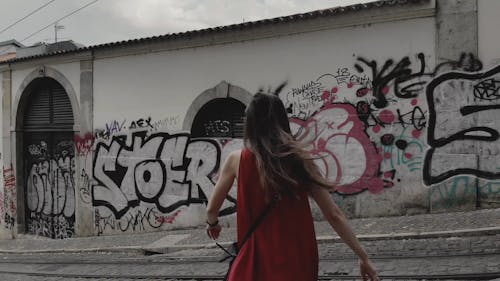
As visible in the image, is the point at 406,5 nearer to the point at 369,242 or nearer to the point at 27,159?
the point at 369,242

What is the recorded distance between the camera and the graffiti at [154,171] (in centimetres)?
1144

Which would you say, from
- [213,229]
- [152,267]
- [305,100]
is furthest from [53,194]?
[213,229]

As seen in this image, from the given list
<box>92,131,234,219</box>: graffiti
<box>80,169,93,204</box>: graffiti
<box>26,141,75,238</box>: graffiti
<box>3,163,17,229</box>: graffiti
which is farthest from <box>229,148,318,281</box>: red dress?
<box>3,163,17,229</box>: graffiti

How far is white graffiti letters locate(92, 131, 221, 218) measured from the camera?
11453mm

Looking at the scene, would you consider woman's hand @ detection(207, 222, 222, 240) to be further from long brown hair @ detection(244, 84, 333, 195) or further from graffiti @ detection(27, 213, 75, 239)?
graffiti @ detection(27, 213, 75, 239)

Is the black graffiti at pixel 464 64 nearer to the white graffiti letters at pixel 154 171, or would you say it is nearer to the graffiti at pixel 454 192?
the graffiti at pixel 454 192

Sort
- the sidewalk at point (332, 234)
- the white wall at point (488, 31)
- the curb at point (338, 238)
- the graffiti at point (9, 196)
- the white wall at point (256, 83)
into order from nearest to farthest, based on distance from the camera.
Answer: the curb at point (338, 238)
the sidewalk at point (332, 234)
the white wall at point (488, 31)
the white wall at point (256, 83)
the graffiti at point (9, 196)

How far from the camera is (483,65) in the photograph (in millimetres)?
8406

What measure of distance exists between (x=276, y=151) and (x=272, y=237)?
43cm

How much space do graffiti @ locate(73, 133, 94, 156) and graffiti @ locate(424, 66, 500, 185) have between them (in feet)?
27.4

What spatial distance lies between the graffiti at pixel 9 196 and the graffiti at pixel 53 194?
39 cm

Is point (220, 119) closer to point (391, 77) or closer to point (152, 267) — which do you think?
point (391, 77)

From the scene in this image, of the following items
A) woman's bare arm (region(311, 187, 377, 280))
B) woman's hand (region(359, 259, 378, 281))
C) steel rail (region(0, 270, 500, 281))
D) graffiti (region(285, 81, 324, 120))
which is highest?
graffiti (region(285, 81, 324, 120))

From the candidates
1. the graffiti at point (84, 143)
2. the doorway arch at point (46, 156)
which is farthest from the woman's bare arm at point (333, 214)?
the doorway arch at point (46, 156)
